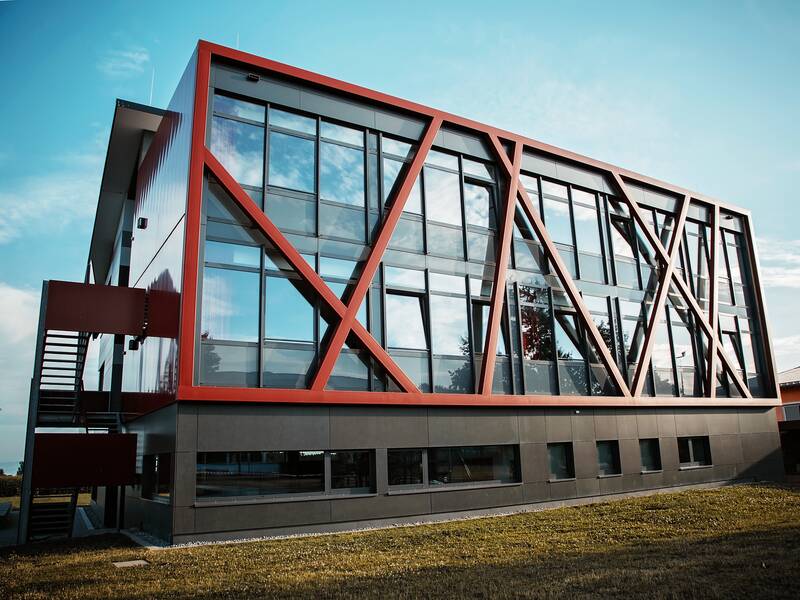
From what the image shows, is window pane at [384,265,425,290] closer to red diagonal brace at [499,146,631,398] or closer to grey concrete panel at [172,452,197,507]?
red diagonal brace at [499,146,631,398]

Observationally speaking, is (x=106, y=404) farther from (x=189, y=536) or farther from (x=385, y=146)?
(x=385, y=146)

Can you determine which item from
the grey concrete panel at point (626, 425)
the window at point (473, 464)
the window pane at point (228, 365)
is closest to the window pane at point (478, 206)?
the window at point (473, 464)

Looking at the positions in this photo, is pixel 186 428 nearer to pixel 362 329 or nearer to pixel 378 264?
pixel 362 329

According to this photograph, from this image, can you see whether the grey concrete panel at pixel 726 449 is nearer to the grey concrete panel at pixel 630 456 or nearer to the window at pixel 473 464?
the grey concrete panel at pixel 630 456

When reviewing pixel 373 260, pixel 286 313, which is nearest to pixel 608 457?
pixel 373 260

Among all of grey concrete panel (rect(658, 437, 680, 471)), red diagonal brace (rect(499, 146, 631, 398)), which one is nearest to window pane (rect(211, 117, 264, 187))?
red diagonal brace (rect(499, 146, 631, 398))

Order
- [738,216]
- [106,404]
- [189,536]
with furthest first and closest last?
[738,216], [106,404], [189,536]

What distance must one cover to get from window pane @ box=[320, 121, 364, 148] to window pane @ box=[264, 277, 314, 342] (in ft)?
14.8

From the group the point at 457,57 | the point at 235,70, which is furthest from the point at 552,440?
the point at 235,70

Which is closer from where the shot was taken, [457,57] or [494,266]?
[457,57]

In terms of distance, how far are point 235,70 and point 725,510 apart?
16504 mm

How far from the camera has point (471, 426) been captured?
1803 cm

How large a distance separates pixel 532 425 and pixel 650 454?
5771mm

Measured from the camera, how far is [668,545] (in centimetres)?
1174
